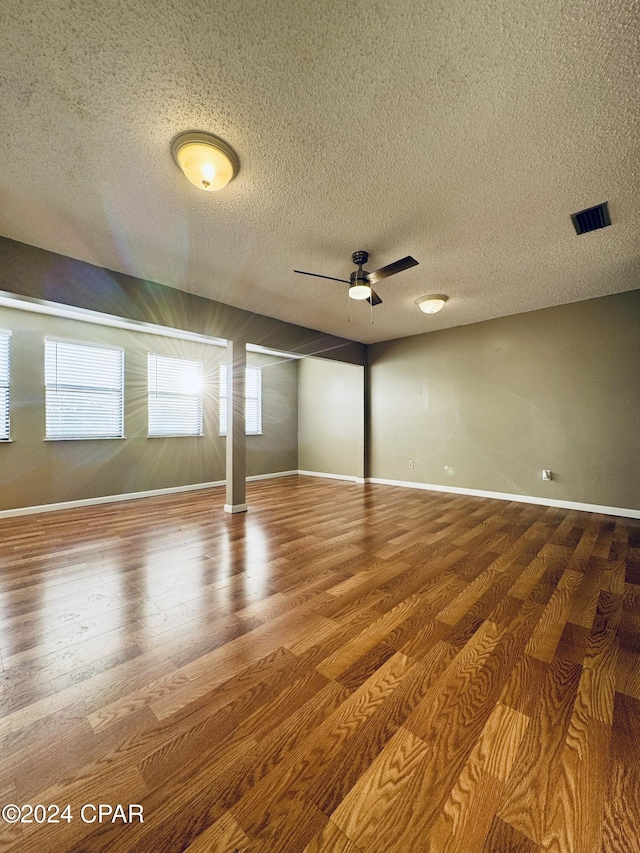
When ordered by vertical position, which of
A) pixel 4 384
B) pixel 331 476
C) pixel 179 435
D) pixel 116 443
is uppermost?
pixel 4 384

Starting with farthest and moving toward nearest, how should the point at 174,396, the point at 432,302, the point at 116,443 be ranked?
1. the point at 174,396
2. the point at 116,443
3. the point at 432,302

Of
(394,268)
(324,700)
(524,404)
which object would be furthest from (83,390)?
(524,404)

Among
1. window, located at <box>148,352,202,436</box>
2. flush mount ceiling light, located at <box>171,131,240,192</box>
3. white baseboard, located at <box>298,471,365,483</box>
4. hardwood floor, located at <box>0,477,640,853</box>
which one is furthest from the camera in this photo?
white baseboard, located at <box>298,471,365,483</box>

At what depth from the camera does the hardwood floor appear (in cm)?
93

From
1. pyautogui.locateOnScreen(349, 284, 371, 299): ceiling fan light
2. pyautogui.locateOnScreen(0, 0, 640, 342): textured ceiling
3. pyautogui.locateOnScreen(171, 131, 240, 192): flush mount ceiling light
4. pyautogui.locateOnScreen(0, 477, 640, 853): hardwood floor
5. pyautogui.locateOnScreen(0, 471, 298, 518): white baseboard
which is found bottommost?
pyautogui.locateOnScreen(0, 477, 640, 853): hardwood floor

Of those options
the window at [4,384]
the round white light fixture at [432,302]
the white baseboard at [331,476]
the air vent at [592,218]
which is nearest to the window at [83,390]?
the window at [4,384]

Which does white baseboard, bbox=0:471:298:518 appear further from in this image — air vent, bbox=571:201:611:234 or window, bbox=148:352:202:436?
air vent, bbox=571:201:611:234

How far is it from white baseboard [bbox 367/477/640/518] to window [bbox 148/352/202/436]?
146 inches

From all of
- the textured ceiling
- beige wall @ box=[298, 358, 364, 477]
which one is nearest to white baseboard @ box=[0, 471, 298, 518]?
beige wall @ box=[298, 358, 364, 477]

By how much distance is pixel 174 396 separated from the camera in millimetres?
5734

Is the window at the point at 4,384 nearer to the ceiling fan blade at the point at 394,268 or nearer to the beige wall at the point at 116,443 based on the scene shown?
the beige wall at the point at 116,443

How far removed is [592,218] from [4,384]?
6382 mm

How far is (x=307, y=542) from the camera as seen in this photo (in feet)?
10.6

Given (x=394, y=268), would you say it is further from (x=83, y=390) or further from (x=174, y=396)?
(x=83, y=390)
